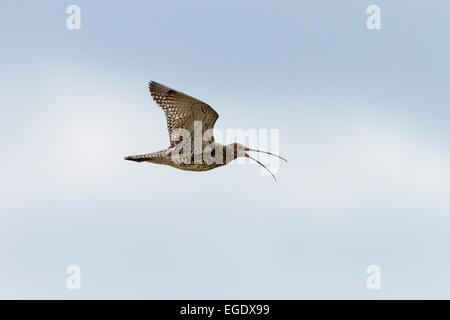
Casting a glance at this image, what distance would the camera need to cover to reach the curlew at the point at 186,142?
13.5 m

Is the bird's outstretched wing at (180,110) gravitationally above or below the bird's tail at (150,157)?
above

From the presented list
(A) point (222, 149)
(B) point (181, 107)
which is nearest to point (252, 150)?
(A) point (222, 149)

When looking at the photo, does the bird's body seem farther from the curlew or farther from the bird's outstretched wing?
the bird's outstretched wing

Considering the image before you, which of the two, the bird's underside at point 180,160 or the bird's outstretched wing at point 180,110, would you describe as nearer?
the bird's outstretched wing at point 180,110

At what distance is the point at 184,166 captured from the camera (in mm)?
13695

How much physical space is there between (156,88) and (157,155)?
1.64m

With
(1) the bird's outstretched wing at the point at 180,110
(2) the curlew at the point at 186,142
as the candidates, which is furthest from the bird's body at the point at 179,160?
(1) the bird's outstretched wing at the point at 180,110

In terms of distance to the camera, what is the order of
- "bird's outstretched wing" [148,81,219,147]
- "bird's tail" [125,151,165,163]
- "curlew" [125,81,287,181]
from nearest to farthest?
"bird's outstretched wing" [148,81,219,147], "bird's tail" [125,151,165,163], "curlew" [125,81,287,181]

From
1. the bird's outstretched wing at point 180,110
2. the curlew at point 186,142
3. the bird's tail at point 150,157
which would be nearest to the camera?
the bird's outstretched wing at point 180,110

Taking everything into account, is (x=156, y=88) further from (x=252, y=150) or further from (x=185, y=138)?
(x=252, y=150)

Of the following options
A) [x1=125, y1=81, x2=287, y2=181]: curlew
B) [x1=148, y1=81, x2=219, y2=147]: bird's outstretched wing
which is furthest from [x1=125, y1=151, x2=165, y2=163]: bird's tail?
[x1=148, y1=81, x2=219, y2=147]: bird's outstretched wing

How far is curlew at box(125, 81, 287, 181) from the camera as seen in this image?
531 inches

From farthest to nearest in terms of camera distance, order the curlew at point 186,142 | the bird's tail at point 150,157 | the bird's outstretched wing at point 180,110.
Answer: the curlew at point 186,142
the bird's tail at point 150,157
the bird's outstretched wing at point 180,110

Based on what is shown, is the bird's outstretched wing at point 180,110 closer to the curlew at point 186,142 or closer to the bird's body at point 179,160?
the curlew at point 186,142
